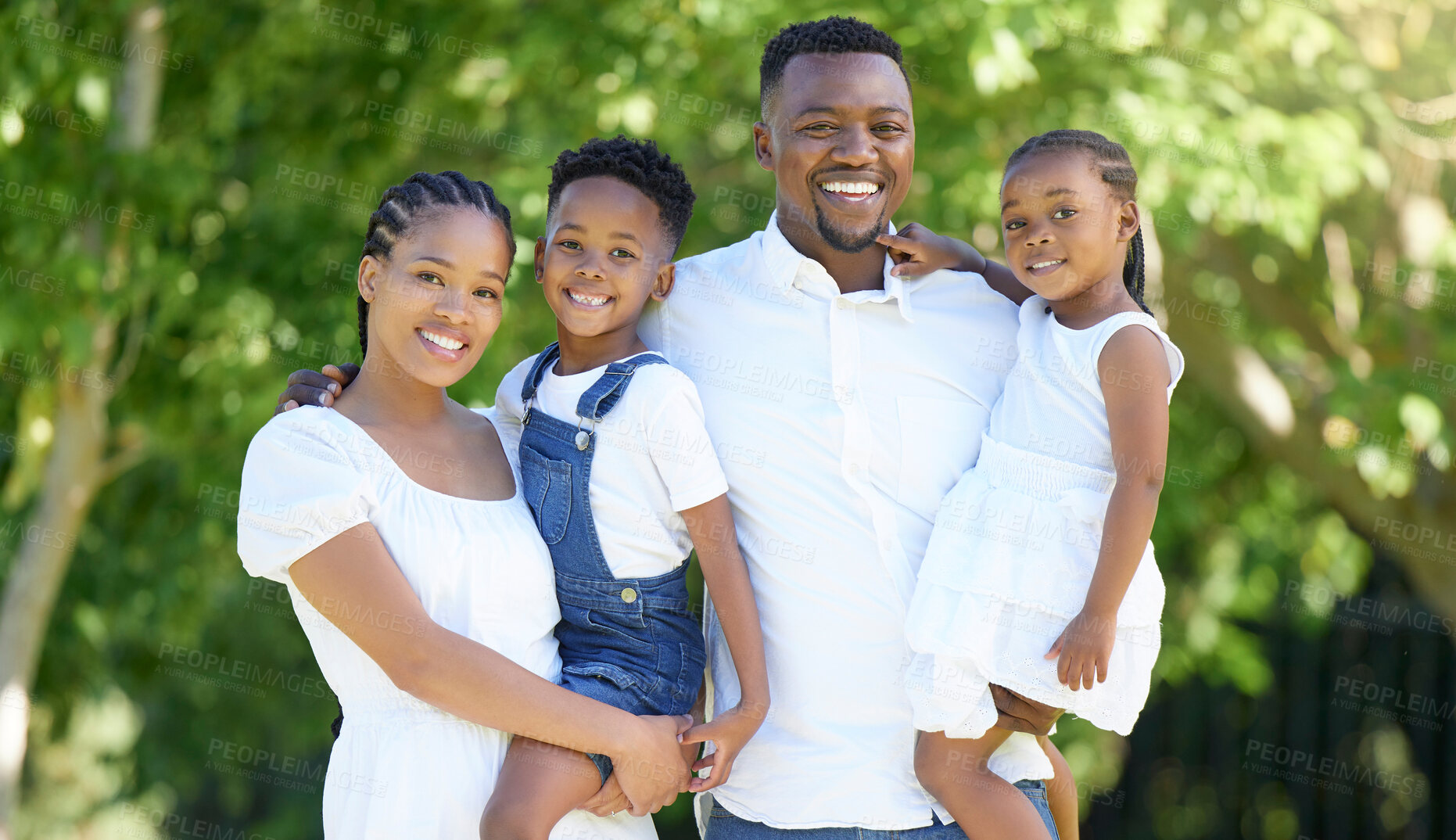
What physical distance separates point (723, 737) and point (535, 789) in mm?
315

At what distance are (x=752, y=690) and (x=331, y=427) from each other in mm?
787

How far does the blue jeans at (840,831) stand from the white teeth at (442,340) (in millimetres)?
907

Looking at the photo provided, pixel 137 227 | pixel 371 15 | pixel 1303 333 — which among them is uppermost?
pixel 371 15

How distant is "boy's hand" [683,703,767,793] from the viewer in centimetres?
206

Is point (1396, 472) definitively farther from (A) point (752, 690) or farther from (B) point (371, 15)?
(B) point (371, 15)

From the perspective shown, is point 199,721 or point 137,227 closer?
point 137,227

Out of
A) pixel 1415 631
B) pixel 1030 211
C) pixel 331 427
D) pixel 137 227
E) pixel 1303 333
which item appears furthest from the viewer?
pixel 1415 631

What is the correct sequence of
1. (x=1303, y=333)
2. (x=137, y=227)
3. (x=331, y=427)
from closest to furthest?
(x=331, y=427), (x=137, y=227), (x=1303, y=333)

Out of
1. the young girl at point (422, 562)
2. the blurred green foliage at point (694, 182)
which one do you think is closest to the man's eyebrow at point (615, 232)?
the young girl at point (422, 562)

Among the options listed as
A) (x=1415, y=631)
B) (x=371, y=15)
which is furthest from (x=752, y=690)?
(x=1415, y=631)

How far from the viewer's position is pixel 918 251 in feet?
7.67

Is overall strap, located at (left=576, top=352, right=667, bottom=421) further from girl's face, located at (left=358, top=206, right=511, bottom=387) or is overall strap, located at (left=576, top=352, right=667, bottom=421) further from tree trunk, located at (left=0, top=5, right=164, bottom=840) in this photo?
tree trunk, located at (left=0, top=5, right=164, bottom=840)

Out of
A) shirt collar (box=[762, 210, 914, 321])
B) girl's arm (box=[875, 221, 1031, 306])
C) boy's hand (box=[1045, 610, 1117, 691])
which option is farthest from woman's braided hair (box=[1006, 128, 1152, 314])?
boy's hand (box=[1045, 610, 1117, 691])

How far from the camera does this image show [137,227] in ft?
14.7
